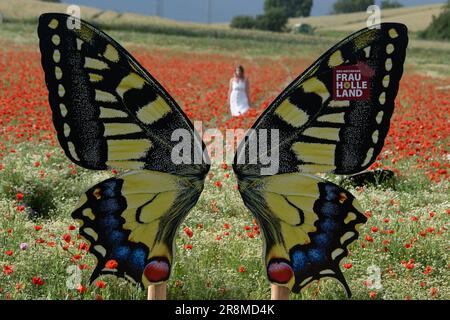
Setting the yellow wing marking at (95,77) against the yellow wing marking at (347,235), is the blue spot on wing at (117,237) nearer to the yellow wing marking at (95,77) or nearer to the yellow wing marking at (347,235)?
the yellow wing marking at (95,77)

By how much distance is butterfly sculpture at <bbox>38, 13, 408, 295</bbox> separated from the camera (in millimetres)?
3752

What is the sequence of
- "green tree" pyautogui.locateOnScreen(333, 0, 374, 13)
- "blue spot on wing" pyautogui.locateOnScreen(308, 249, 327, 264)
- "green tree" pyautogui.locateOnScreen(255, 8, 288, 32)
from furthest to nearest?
"green tree" pyautogui.locateOnScreen(333, 0, 374, 13), "green tree" pyautogui.locateOnScreen(255, 8, 288, 32), "blue spot on wing" pyautogui.locateOnScreen(308, 249, 327, 264)

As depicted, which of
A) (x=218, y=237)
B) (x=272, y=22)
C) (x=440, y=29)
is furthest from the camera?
(x=272, y=22)

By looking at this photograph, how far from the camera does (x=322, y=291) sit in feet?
16.5

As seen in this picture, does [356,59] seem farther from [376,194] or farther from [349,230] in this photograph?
[376,194]

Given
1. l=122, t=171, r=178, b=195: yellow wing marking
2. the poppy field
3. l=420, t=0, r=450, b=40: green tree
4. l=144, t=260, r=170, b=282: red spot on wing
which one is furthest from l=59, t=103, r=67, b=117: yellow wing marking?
l=420, t=0, r=450, b=40: green tree

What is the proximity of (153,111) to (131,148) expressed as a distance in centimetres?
23

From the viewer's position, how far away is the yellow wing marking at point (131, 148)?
3789 millimetres

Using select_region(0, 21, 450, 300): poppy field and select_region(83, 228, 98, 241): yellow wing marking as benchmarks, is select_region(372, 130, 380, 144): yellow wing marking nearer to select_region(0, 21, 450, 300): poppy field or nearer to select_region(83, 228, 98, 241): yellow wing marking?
select_region(0, 21, 450, 300): poppy field

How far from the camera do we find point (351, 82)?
3795mm

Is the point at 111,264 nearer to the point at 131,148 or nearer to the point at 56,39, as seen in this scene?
the point at 131,148

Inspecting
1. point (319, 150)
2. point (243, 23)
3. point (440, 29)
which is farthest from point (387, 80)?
point (243, 23)

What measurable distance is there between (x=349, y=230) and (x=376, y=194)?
158 inches

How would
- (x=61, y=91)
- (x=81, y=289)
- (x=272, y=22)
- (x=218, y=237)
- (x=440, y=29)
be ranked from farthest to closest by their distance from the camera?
(x=272, y=22) → (x=440, y=29) → (x=218, y=237) → (x=81, y=289) → (x=61, y=91)
